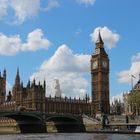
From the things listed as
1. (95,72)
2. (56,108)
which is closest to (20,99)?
(56,108)

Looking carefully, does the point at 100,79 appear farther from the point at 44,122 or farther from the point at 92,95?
the point at 44,122

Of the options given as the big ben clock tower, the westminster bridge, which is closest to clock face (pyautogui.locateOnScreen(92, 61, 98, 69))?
the big ben clock tower

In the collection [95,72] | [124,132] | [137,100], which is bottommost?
[124,132]

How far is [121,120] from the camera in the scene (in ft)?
465

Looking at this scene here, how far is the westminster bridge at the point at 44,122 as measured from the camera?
136 metres

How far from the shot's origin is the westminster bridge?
136125 millimetres

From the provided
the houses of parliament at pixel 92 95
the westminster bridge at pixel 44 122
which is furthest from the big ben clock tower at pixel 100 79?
the westminster bridge at pixel 44 122

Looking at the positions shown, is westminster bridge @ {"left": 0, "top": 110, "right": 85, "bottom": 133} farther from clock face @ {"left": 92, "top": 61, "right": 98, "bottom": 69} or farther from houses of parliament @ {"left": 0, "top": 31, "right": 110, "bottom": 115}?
clock face @ {"left": 92, "top": 61, "right": 98, "bottom": 69}


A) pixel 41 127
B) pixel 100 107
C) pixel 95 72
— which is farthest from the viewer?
pixel 95 72

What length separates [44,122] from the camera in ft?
457

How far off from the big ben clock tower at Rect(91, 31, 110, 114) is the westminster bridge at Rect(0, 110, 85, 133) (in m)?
35.9

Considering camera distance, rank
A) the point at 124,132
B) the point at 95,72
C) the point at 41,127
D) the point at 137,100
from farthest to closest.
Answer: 1. the point at 95,72
2. the point at 137,100
3. the point at 41,127
4. the point at 124,132

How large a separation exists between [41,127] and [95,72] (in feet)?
190

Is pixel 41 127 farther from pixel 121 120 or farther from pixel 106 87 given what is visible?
pixel 106 87
